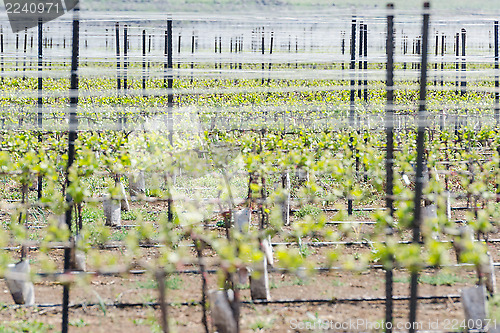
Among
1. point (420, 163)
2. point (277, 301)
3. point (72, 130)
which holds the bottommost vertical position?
point (277, 301)

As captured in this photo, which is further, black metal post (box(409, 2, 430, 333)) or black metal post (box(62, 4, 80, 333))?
black metal post (box(62, 4, 80, 333))

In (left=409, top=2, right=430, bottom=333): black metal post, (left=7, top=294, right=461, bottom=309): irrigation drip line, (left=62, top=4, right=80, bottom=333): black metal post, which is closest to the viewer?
(left=409, top=2, right=430, bottom=333): black metal post

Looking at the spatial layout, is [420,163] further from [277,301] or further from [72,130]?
[72,130]

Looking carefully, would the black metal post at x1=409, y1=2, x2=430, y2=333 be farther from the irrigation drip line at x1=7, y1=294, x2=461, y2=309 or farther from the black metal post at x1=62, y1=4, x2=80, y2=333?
the black metal post at x1=62, y1=4, x2=80, y2=333

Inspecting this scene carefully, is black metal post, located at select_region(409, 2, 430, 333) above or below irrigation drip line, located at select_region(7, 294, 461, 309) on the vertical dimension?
above

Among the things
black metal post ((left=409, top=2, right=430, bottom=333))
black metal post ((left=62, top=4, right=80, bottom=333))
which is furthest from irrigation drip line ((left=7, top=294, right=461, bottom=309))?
black metal post ((left=409, top=2, right=430, bottom=333))

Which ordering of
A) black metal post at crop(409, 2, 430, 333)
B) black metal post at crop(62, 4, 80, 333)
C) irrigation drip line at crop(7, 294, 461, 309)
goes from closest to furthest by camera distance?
black metal post at crop(409, 2, 430, 333) → black metal post at crop(62, 4, 80, 333) → irrigation drip line at crop(7, 294, 461, 309)

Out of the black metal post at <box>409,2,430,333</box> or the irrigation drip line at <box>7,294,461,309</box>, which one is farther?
the irrigation drip line at <box>7,294,461,309</box>

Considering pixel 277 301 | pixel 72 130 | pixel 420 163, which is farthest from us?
pixel 277 301

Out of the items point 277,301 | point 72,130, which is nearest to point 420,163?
point 277,301

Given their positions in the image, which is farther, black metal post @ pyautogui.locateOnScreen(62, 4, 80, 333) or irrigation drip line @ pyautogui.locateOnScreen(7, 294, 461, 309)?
irrigation drip line @ pyautogui.locateOnScreen(7, 294, 461, 309)

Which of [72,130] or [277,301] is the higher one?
[72,130]

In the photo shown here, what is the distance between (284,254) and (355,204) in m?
5.76

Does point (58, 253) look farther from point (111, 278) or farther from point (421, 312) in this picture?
point (421, 312)
